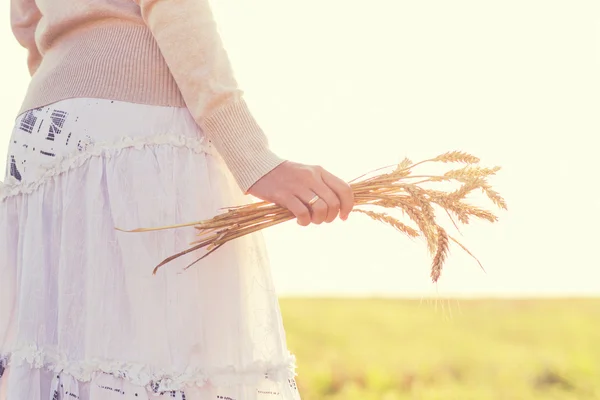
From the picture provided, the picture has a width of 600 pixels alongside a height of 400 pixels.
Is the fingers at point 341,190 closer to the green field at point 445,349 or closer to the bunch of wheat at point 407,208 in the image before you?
the bunch of wheat at point 407,208

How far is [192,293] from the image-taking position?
52.9 inches

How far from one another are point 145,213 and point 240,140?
0.22 metres

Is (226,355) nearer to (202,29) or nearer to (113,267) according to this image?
(113,267)

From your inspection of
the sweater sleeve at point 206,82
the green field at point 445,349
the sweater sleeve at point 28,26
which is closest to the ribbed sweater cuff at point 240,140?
the sweater sleeve at point 206,82

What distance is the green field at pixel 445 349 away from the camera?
540 centimetres

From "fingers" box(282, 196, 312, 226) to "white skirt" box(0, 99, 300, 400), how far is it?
0.55 feet

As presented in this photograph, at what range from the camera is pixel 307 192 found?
1291mm

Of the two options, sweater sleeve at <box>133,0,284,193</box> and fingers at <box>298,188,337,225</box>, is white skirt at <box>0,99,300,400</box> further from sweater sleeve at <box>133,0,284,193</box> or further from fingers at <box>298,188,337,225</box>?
fingers at <box>298,188,337,225</box>

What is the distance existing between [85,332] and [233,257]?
0.31 m

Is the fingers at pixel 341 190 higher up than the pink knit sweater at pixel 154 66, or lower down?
lower down

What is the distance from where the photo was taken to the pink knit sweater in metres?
1.38

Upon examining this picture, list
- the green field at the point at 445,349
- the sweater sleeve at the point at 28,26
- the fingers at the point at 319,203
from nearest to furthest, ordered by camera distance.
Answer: the fingers at the point at 319,203, the sweater sleeve at the point at 28,26, the green field at the point at 445,349

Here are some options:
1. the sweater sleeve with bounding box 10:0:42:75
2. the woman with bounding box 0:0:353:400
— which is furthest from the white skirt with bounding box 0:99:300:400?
the sweater sleeve with bounding box 10:0:42:75

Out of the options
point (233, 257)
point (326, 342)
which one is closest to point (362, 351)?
point (326, 342)
